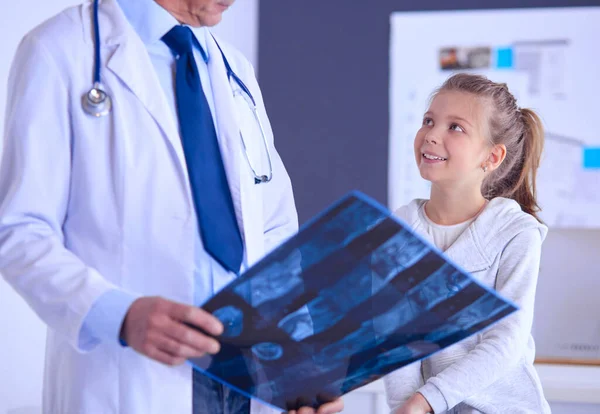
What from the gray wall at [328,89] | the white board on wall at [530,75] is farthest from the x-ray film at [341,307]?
the gray wall at [328,89]

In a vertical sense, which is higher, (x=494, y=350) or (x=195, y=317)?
(x=195, y=317)

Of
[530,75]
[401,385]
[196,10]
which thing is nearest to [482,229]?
[401,385]

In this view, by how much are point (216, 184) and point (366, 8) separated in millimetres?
2226

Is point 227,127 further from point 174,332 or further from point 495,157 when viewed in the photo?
point 495,157

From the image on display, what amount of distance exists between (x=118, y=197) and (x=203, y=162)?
0.49 ft

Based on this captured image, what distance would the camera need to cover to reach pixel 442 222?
60.6 inches

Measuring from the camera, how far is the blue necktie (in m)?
1.09

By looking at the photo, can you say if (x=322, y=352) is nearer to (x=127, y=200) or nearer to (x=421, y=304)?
(x=421, y=304)

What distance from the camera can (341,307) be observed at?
3.02 feet

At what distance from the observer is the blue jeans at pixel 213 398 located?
110 cm

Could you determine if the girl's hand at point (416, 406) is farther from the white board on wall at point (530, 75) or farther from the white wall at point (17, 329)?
the white board on wall at point (530, 75)

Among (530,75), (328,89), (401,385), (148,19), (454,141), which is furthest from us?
(328,89)

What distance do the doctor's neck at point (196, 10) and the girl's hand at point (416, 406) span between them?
720 mm

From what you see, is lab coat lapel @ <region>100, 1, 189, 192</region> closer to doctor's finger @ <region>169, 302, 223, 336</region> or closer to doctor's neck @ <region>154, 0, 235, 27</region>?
doctor's neck @ <region>154, 0, 235, 27</region>
